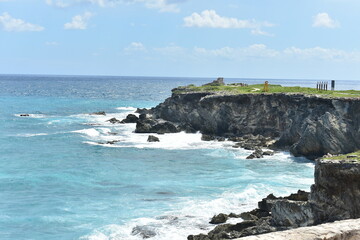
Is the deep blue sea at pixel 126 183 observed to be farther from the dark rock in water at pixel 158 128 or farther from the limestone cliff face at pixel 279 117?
the limestone cliff face at pixel 279 117

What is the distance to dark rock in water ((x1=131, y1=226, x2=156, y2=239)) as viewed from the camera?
22234 millimetres

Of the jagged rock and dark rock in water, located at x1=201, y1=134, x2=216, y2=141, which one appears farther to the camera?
dark rock in water, located at x1=201, y1=134, x2=216, y2=141

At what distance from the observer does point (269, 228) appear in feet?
67.8

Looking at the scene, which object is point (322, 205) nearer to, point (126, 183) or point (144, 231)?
point (144, 231)

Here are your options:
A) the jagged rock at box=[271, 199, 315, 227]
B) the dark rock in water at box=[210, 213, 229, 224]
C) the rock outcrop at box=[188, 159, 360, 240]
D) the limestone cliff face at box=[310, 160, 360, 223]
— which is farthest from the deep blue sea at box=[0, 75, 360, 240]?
the limestone cliff face at box=[310, 160, 360, 223]

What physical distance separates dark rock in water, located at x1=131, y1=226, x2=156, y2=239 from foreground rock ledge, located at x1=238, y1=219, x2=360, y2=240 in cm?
1464

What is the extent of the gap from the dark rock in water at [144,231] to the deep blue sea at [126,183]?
0.17 feet

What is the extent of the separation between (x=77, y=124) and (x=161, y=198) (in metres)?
42.2

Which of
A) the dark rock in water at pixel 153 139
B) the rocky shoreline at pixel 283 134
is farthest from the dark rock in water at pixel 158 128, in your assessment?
the dark rock in water at pixel 153 139

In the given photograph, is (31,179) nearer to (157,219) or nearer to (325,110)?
(157,219)

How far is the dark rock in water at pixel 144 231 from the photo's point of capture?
2223 centimetres

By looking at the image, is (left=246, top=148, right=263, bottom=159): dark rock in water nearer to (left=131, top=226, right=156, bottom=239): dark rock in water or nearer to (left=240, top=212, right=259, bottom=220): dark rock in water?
(left=240, top=212, right=259, bottom=220): dark rock in water

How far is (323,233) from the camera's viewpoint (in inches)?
312

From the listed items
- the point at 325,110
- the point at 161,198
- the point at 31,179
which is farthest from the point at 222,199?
the point at 325,110
